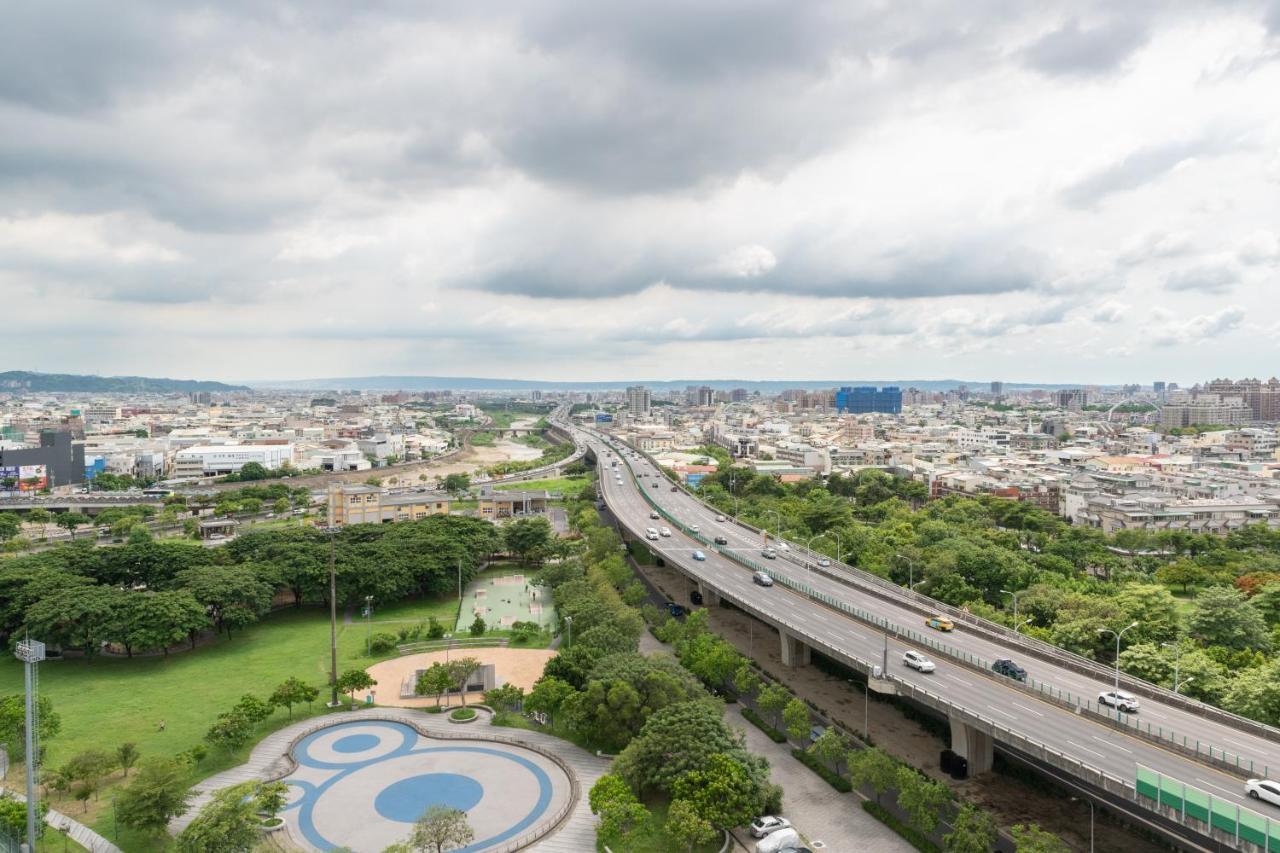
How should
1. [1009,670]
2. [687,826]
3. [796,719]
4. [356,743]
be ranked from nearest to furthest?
[687,826]
[1009,670]
[796,719]
[356,743]

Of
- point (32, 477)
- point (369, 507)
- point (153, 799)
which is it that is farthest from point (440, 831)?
point (32, 477)

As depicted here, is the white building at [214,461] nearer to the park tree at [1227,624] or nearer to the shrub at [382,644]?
the shrub at [382,644]

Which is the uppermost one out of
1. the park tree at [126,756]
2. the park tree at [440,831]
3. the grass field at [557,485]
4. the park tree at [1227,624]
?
the park tree at [1227,624]

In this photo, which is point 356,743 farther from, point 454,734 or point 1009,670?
point 1009,670

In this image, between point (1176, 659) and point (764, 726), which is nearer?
point (1176, 659)

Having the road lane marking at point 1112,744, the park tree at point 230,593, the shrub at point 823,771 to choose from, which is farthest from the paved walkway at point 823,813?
the park tree at point 230,593

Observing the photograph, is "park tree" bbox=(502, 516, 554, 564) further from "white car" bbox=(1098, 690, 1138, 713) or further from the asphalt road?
"white car" bbox=(1098, 690, 1138, 713)
